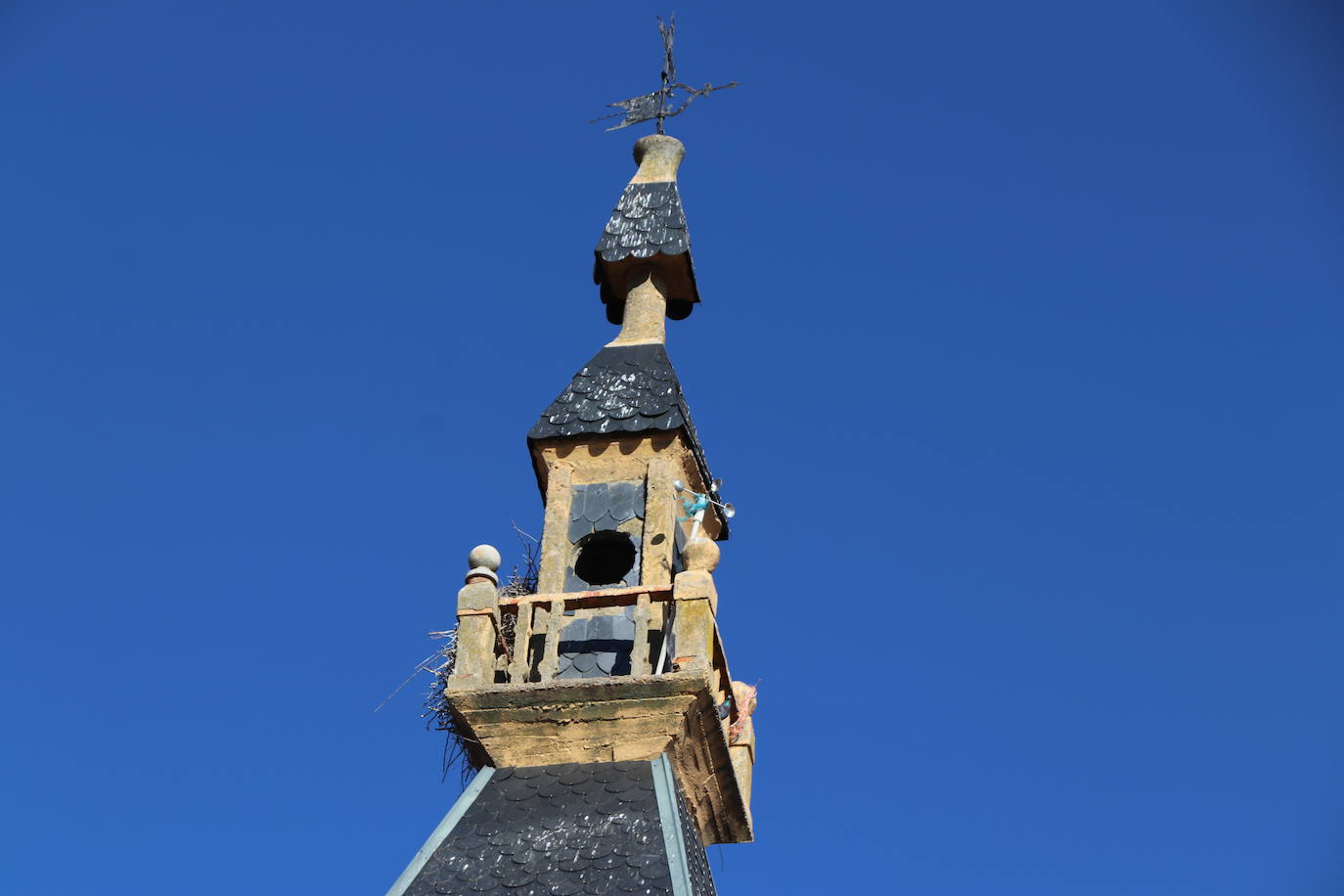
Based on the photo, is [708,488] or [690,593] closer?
[690,593]

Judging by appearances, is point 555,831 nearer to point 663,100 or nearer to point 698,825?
point 698,825

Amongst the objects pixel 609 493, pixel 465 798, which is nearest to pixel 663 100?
pixel 609 493

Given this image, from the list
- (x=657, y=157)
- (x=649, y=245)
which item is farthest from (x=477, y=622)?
(x=657, y=157)

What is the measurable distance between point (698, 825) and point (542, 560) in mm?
2521

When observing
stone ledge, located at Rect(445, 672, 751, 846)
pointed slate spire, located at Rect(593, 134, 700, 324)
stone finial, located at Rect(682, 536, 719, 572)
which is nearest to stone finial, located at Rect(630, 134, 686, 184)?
pointed slate spire, located at Rect(593, 134, 700, 324)

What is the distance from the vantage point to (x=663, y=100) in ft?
71.6

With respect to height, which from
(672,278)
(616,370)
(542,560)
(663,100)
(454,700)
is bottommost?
(454,700)

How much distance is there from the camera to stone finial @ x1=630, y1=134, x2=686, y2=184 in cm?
2123

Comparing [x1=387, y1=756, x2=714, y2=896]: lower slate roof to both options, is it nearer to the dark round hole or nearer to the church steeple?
the church steeple

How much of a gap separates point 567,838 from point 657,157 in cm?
804

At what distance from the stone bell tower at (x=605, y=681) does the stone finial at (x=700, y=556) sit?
0.06ft

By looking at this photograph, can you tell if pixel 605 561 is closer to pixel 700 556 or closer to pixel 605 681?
pixel 700 556

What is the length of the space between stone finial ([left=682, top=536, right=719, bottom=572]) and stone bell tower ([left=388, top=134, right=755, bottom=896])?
2cm

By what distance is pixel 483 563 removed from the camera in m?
17.2
